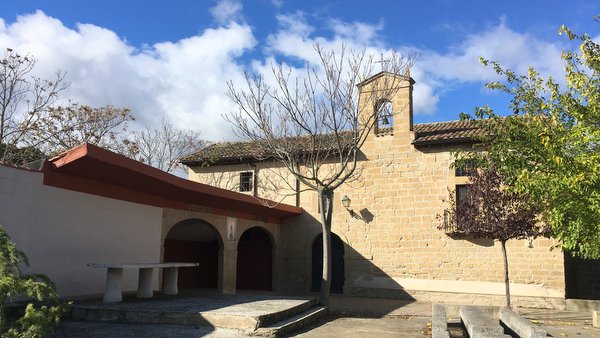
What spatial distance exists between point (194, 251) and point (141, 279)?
7.42 metres

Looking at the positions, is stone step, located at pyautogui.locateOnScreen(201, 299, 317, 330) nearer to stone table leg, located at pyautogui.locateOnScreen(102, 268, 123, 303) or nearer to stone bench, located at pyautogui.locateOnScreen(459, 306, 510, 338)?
stone table leg, located at pyautogui.locateOnScreen(102, 268, 123, 303)

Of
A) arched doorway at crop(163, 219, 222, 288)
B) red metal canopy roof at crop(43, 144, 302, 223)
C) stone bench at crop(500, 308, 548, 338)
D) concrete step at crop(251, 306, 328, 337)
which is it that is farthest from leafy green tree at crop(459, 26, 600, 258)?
arched doorway at crop(163, 219, 222, 288)

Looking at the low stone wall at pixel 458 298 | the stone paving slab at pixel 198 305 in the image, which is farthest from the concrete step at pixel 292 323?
the low stone wall at pixel 458 298

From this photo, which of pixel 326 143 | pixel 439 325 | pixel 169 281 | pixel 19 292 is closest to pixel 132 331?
pixel 19 292

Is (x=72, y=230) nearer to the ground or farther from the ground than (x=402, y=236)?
nearer to the ground

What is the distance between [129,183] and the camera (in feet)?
33.4

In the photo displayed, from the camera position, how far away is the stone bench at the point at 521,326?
5.89 metres

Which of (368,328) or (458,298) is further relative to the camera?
(458,298)

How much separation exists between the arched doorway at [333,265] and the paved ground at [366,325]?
4.10 ft

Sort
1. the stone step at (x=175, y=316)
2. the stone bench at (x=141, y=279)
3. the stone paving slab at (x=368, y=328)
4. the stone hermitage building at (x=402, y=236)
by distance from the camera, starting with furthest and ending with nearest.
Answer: the stone hermitage building at (x=402, y=236) → the stone bench at (x=141, y=279) → the stone paving slab at (x=368, y=328) → the stone step at (x=175, y=316)

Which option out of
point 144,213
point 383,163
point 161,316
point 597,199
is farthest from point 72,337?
point 383,163

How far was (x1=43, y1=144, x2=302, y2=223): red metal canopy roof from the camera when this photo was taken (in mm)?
8609

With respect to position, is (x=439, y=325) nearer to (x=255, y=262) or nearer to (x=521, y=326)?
(x=521, y=326)

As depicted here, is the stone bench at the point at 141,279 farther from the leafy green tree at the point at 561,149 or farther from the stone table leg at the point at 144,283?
the leafy green tree at the point at 561,149
